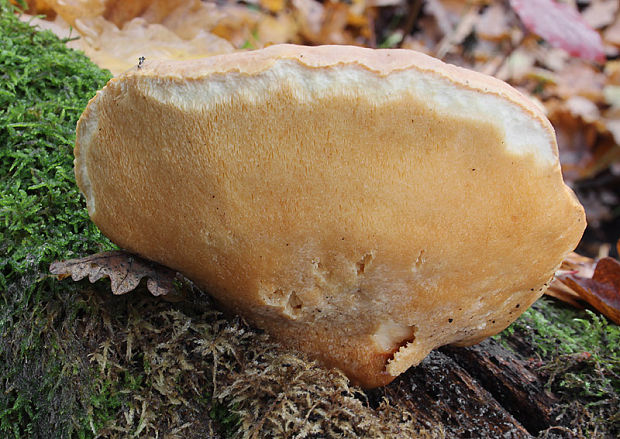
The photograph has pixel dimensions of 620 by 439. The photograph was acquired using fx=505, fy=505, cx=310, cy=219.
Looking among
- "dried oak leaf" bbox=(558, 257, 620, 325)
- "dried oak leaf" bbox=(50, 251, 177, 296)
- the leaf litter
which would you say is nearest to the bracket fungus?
"dried oak leaf" bbox=(50, 251, 177, 296)

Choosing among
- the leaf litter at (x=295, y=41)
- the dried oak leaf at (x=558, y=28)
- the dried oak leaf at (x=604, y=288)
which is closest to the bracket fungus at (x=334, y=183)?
the leaf litter at (x=295, y=41)

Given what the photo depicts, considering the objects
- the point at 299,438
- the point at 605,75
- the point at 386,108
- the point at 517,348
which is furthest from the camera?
the point at 605,75

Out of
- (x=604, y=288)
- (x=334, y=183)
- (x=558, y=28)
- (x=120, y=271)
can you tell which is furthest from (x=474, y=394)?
(x=558, y=28)

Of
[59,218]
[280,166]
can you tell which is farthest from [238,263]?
[59,218]

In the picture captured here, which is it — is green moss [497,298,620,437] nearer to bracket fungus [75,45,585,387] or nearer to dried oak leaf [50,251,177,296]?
bracket fungus [75,45,585,387]

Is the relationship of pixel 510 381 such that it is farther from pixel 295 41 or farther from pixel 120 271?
pixel 295 41

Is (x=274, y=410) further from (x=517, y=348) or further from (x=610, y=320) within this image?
(x=610, y=320)
